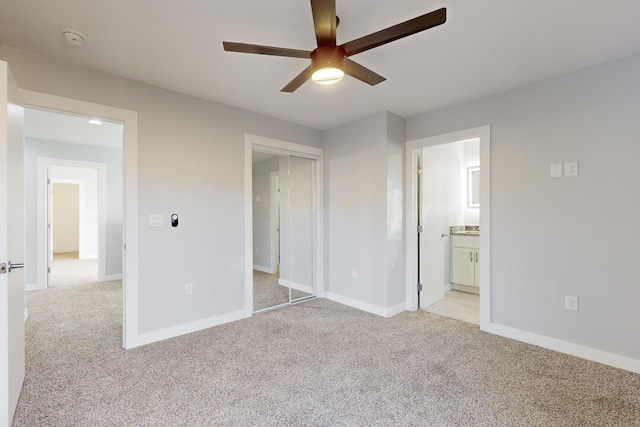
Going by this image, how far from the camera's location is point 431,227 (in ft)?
12.7

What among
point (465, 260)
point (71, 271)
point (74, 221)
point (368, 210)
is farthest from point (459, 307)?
point (74, 221)

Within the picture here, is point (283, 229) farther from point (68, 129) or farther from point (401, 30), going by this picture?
point (68, 129)

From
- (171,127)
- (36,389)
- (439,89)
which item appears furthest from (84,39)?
(439,89)

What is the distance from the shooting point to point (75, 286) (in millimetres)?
4914

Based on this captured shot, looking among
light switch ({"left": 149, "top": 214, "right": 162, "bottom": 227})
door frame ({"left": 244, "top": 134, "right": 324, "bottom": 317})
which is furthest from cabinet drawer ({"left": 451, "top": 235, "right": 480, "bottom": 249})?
light switch ({"left": 149, "top": 214, "right": 162, "bottom": 227})

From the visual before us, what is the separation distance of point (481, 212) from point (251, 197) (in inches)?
98.2

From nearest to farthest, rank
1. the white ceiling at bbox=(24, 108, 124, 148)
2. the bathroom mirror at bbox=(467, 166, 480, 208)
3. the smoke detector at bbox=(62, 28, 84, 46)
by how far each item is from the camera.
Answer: the smoke detector at bbox=(62, 28, 84, 46)
the white ceiling at bbox=(24, 108, 124, 148)
the bathroom mirror at bbox=(467, 166, 480, 208)

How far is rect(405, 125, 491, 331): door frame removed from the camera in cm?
303

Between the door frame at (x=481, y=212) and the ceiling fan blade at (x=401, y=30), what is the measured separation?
6.57ft

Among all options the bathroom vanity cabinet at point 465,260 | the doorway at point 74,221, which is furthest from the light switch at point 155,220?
the doorway at point 74,221

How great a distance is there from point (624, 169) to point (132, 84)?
414cm

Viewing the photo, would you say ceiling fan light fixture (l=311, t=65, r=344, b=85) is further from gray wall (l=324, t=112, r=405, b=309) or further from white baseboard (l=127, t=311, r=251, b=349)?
white baseboard (l=127, t=311, r=251, b=349)

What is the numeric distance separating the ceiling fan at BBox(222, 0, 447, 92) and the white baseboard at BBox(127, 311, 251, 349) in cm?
255

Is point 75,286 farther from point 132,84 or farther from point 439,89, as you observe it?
point 439,89
